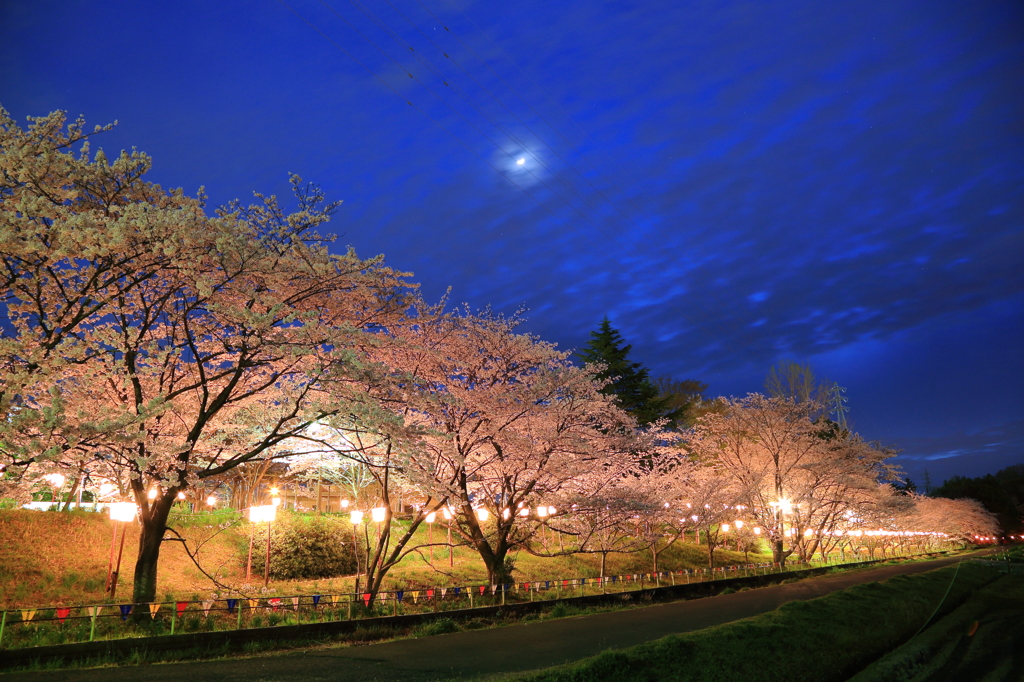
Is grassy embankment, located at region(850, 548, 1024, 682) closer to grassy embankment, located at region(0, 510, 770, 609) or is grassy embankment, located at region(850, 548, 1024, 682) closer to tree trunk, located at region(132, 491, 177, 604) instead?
grassy embankment, located at region(0, 510, 770, 609)

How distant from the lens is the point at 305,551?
2127 cm

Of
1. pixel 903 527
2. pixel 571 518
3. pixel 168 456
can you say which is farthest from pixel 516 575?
pixel 903 527

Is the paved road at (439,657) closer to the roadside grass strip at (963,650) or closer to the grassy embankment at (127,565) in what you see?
the roadside grass strip at (963,650)

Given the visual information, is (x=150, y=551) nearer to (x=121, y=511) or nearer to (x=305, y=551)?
(x=121, y=511)

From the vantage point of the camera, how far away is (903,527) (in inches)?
2184

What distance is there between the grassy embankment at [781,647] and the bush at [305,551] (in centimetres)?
1559

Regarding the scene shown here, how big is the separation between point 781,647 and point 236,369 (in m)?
12.3

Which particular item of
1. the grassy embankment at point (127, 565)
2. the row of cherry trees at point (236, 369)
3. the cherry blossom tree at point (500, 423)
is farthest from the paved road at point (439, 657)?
the grassy embankment at point (127, 565)

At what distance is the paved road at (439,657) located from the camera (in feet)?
25.1

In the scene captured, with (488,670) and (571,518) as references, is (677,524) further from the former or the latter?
(488,670)

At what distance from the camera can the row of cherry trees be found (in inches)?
355

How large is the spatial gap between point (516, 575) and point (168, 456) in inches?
635

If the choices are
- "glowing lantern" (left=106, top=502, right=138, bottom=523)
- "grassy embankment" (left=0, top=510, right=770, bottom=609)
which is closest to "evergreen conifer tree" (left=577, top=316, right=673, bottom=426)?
"grassy embankment" (left=0, top=510, right=770, bottom=609)

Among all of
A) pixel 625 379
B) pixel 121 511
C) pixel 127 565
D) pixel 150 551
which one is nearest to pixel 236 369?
pixel 150 551
